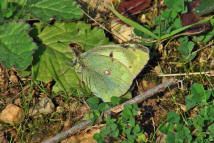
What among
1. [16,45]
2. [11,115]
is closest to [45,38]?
[16,45]

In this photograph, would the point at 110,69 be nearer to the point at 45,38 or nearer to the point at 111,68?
the point at 111,68

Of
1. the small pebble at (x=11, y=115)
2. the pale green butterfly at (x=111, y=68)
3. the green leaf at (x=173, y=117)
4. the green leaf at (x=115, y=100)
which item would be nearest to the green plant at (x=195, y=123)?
the green leaf at (x=173, y=117)

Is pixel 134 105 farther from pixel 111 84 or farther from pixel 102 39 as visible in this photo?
pixel 102 39

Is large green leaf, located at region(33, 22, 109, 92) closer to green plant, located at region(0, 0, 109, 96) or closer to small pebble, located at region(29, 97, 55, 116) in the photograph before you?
green plant, located at region(0, 0, 109, 96)

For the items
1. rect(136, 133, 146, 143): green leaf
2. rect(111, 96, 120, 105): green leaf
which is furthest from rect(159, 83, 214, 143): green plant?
rect(111, 96, 120, 105): green leaf

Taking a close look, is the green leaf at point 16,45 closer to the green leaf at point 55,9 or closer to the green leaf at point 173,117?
the green leaf at point 55,9
